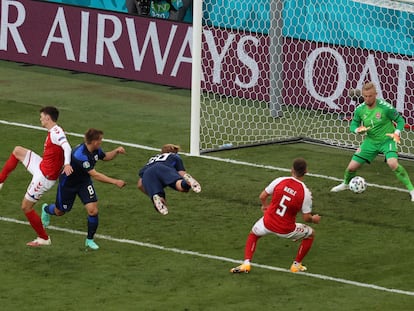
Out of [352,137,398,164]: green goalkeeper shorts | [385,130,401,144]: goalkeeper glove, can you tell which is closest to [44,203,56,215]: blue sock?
[352,137,398,164]: green goalkeeper shorts

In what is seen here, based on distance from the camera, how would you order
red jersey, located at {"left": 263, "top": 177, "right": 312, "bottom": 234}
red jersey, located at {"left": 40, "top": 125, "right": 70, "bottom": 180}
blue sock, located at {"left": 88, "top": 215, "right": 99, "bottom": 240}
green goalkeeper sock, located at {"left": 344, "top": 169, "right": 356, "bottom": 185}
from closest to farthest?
red jersey, located at {"left": 263, "top": 177, "right": 312, "bottom": 234} < blue sock, located at {"left": 88, "top": 215, "right": 99, "bottom": 240} < red jersey, located at {"left": 40, "top": 125, "right": 70, "bottom": 180} < green goalkeeper sock, located at {"left": 344, "top": 169, "right": 356, "bottom": 185}

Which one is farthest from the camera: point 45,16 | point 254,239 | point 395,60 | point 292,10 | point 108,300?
point 45,16

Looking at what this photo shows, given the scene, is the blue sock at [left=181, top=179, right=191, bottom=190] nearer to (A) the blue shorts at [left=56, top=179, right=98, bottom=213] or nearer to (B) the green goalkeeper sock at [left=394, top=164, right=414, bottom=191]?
(A) the blue shorts at [left=56, top=179, right=98, bottom=213]

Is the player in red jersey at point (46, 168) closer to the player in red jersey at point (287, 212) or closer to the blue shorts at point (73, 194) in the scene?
the blue shorts at point (73, 194)

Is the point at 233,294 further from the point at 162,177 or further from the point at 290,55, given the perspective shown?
the point at 290,55

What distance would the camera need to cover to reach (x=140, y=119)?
25781 millimetres

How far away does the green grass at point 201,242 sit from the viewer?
16203 millimetres

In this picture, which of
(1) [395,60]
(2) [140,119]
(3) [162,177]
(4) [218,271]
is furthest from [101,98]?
(4) [218,271]

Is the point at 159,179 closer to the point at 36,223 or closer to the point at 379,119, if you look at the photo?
the point at 36,223

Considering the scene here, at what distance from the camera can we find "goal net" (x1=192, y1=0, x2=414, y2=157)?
25156 millimetres

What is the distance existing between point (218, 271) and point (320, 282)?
125cm

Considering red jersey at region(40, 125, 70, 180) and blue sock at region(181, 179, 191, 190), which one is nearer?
red jersey at region(40, 125, 70, 180)

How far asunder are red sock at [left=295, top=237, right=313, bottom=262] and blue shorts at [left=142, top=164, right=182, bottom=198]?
2.36 metres

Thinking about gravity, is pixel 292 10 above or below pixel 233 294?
above
